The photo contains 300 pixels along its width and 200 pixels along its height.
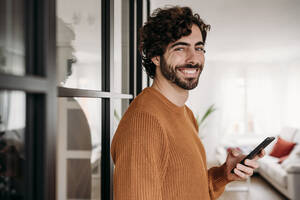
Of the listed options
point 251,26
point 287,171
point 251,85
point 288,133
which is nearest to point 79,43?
point 251,26

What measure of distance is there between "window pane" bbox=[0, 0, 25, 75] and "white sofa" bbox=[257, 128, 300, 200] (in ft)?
14.2

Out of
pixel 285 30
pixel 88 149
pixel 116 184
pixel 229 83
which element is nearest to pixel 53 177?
pixel 116 184

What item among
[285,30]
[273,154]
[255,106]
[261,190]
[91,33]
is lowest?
[261,190]

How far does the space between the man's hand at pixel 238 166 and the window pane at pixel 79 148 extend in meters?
0.55

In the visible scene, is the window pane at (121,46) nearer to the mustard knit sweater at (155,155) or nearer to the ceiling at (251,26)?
the mustard knit sweater at (155,155)

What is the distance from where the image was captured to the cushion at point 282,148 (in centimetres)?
514

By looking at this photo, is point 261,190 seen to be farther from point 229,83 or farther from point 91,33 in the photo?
point 91,33

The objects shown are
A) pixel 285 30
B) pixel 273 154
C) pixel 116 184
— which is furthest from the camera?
pixel 273 154

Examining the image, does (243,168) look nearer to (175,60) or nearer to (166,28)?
(175,60)

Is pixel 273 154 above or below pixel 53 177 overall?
below

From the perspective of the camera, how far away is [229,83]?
7113mm

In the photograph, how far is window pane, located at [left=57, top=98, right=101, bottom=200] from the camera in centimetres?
62

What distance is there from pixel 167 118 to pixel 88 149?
0.86 ft

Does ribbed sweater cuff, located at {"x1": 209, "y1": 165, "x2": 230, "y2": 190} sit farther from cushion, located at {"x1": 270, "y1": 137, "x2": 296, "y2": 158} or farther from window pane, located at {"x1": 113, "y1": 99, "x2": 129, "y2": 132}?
cushion, located at {"x1": 270, "y1": 137, "x2": 296, "y2": 158}
